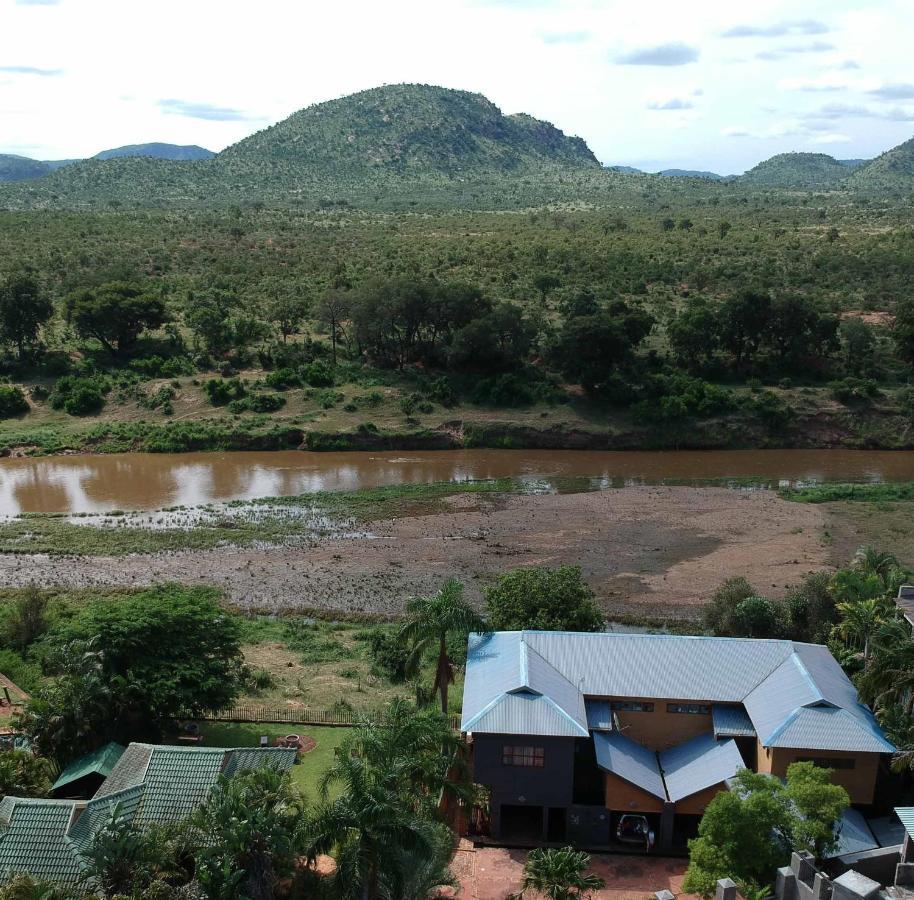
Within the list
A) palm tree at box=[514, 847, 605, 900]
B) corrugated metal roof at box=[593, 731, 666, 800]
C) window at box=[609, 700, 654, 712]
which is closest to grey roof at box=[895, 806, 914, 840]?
corrugated metal roof at box=[593, 731, 666, 800]

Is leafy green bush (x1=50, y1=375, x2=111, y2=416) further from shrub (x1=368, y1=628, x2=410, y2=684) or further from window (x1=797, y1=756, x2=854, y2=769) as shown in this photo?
window (x1=797, y1=756, x2=854, y2=769)

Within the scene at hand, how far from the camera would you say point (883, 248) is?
286ft

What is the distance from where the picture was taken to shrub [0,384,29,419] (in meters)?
57.2

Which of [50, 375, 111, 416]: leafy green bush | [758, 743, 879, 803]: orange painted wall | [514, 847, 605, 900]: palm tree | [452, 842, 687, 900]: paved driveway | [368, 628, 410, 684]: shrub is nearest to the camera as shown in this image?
[514, 847, 605, 900]: palm tree

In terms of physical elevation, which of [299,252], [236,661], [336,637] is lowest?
[336,637]

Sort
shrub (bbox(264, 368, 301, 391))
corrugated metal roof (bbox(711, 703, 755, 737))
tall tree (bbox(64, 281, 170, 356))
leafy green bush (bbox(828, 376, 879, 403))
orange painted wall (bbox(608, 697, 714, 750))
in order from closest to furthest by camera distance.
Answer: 1. corrugated metal roof (bbox(711, 703, 755, 737))
2. orange painted wall (bbox(608, 697, 714, 750))
3. leafy green bush (bbox(828, 376, 879, 403))
4. shrub (bbox(264, 368, 301, 391))
5. tall tree (bbox(64, 281, 170, 356))

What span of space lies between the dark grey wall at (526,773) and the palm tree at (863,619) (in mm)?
8141

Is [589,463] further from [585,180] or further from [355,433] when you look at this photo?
[585,180]

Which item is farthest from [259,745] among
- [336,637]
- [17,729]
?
[336,637]

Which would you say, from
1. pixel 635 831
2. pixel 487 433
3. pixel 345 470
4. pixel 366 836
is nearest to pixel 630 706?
pixel 635 831

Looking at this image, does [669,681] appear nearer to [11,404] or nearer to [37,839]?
[37,839]

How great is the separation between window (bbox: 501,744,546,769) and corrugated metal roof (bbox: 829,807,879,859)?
5.90 meters

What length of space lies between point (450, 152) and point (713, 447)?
440 ft

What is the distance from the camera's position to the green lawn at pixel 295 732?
2234 centimetres
